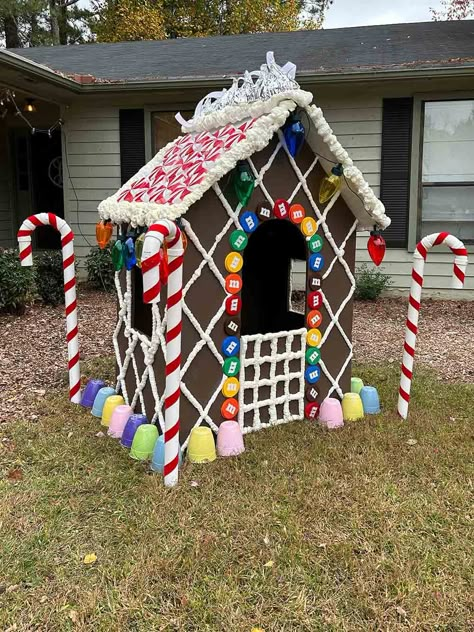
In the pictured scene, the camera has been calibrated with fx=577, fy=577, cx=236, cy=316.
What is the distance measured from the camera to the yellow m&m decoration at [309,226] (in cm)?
374

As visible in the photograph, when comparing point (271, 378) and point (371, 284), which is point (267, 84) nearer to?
point (271, 378)

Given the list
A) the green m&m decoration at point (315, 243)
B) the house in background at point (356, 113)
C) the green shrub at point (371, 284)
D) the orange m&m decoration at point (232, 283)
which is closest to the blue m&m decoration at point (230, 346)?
the orange m&m decoration at point (232, 283)

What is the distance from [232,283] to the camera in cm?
351

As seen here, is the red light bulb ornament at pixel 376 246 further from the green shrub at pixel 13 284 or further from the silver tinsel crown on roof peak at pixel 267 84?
the green shrub at pixel 13 284

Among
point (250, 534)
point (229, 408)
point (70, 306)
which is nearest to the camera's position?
point (250, 534)

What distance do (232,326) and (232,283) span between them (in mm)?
264

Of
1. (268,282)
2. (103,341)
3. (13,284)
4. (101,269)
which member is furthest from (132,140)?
(268,282)

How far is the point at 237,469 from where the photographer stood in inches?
130

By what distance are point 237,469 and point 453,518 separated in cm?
116

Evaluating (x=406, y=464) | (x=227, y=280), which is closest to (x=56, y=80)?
(x=227, y=280)

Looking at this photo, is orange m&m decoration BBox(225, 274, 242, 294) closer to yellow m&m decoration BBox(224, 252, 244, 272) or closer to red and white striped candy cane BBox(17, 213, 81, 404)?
yellow m&m decoration BBox(224, 252, 244, 272)

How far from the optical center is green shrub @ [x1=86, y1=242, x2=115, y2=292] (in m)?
8.92

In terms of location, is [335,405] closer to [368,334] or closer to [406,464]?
[406,464]

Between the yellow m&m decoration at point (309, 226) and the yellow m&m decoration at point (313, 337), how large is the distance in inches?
25.7
